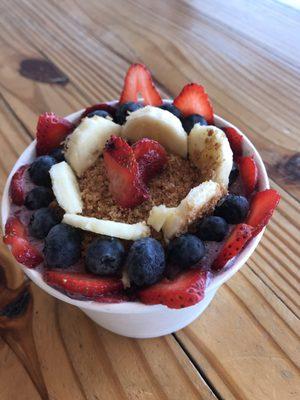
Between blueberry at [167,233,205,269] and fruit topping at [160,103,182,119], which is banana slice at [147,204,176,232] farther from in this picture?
fruit topping at [160,103,182,119]

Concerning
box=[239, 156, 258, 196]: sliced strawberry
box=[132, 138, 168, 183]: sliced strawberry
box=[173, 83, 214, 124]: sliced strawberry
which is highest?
box=[173, 83, 214, 124]: sliced strawberry

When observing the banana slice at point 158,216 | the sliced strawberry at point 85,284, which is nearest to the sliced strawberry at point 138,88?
the banana slice at point 158,216

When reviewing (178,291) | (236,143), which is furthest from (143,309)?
(236,143)

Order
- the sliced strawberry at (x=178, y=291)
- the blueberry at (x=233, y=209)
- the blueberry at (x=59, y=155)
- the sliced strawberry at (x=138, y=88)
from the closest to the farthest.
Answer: the sliced strawberry at (x=178, y=291) < the blueberry at (x=233, y=209) < the blueberry at (x=59, y=155) < the sliced strawberry at (x=138, y=88)

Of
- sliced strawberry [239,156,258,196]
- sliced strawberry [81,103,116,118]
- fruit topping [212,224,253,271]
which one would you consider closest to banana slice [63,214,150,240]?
fruit topping [212,224,253,271]

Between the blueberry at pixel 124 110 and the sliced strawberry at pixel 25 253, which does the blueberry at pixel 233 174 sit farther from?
the sliced strawberry at pixel 25 253

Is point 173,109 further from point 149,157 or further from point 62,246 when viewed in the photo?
point 62,246
